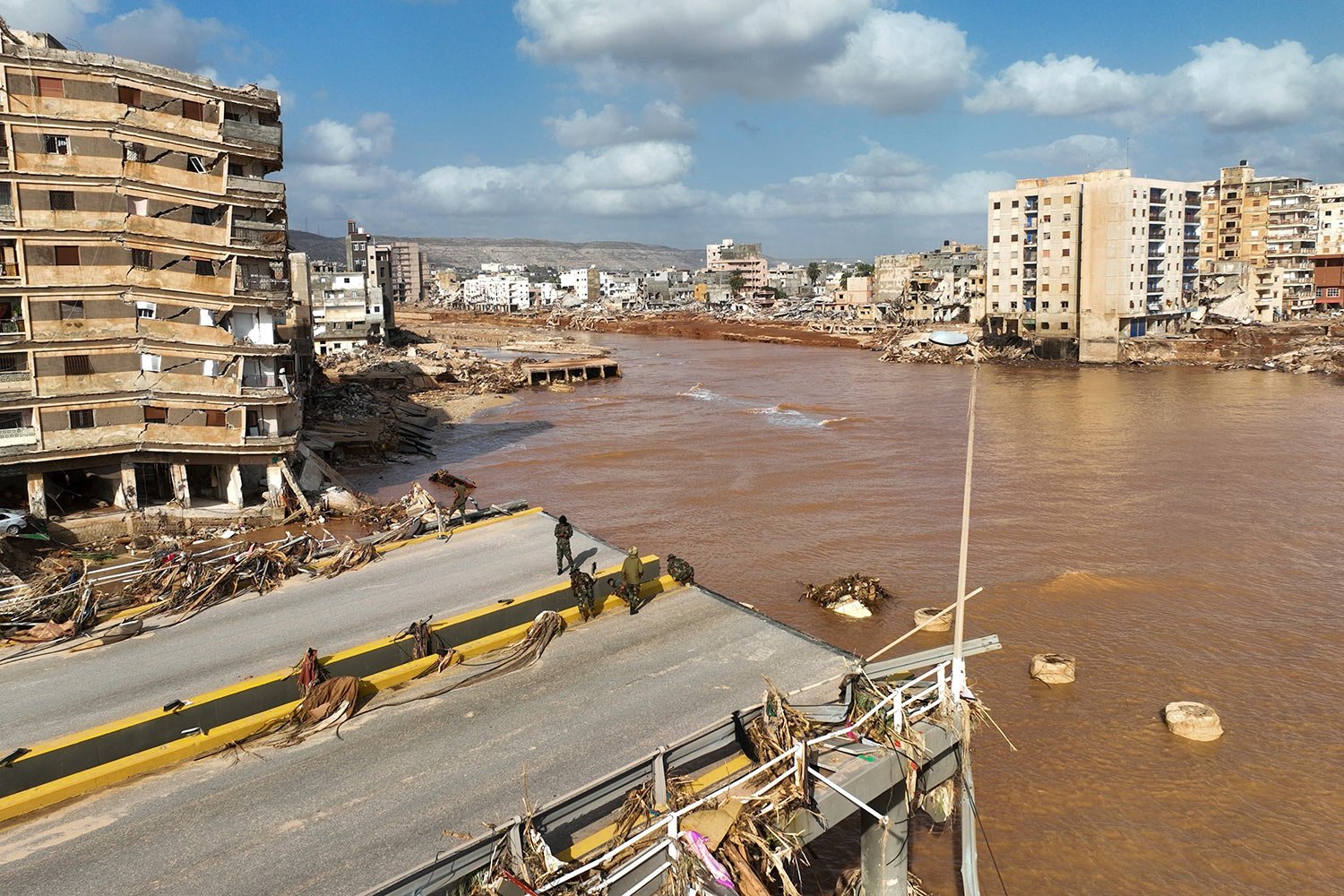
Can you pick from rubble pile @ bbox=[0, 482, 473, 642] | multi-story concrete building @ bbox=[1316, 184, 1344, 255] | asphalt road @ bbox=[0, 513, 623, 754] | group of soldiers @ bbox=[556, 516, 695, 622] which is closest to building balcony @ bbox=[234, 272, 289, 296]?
rubble pile @ bbox=[0, 482, 473, 642]

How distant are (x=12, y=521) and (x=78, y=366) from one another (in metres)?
4.37

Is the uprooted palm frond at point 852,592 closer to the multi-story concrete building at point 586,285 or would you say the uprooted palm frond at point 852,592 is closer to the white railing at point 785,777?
the white railing at point 785,777

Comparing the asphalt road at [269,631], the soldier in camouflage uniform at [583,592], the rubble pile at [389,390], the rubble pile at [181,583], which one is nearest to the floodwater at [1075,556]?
the rubble pile at [389,390]

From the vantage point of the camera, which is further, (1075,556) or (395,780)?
(1075,556)

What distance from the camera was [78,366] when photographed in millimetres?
23141

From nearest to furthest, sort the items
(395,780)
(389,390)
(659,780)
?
1. (659,780)
2. (395,780)
3. (389,390)

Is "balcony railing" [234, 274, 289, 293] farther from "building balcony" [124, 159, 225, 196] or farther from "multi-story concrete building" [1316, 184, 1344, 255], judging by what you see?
"multi-story concrete building" [1316, 184, 1344, 255]

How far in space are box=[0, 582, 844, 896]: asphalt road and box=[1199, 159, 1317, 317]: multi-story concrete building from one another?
335 ft

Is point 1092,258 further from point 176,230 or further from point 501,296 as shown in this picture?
point 501,296

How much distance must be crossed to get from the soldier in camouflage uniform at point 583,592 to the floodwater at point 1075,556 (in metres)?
5.81

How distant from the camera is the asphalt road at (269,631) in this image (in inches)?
426

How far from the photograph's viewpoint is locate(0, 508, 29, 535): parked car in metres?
21.4

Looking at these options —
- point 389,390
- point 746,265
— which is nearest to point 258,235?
point 389,390

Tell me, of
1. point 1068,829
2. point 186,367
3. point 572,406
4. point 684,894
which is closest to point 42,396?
point 186,367
